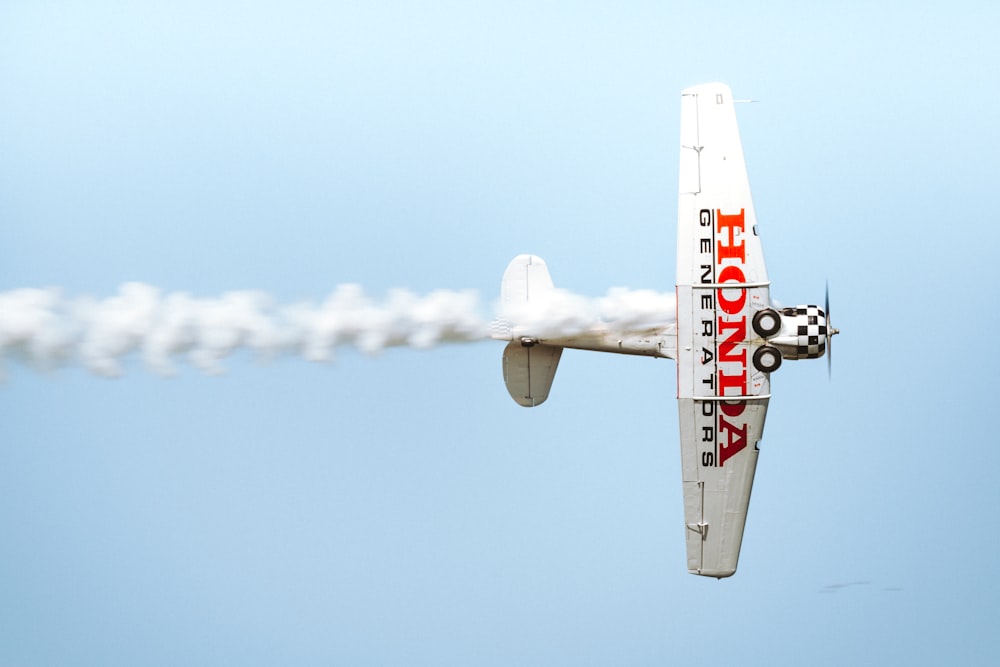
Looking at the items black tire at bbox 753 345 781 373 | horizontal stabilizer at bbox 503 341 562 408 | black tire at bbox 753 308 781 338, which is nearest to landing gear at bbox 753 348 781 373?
black tire at bbox 753 345 781 373

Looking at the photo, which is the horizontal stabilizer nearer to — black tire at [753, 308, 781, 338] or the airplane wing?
the airplane wing

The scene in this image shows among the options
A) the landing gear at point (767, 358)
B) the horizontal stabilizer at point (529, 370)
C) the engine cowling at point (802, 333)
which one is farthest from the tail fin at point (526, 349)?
the engine cowling at point (802, 333)

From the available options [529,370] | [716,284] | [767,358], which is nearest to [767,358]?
[767,358]

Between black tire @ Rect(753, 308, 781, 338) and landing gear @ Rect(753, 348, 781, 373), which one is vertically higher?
black tire @ Rect(753, 308, 781, 338)

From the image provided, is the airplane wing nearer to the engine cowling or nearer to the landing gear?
the landing gear

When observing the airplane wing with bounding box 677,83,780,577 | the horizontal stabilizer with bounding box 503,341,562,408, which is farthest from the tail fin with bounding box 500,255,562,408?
the airplane wing with bounding box 677,83,780,577

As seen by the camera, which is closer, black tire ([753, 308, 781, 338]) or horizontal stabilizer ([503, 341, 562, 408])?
black tire ([753, 308, 781, 338])
